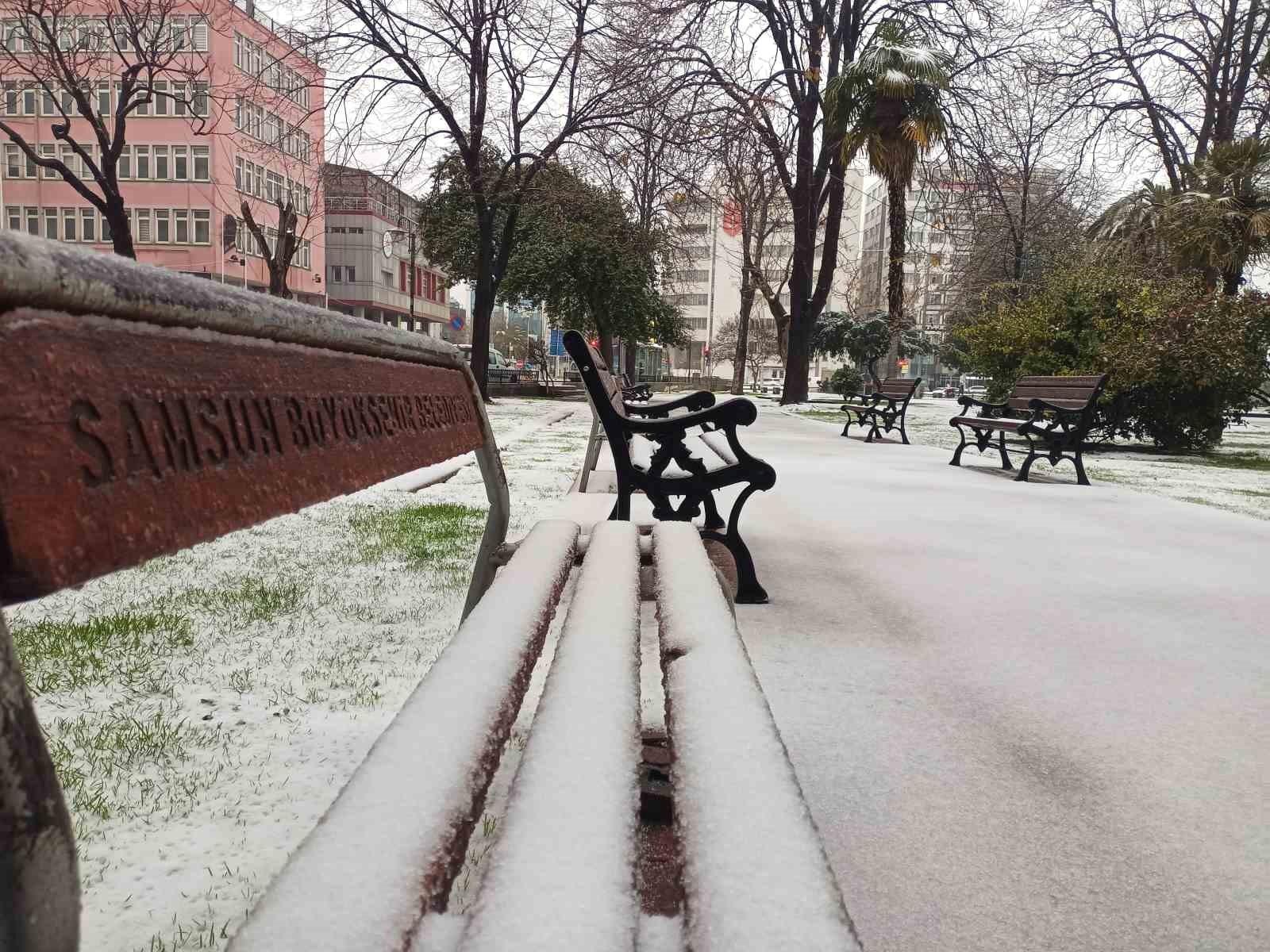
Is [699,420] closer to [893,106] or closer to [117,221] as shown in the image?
[117,221]

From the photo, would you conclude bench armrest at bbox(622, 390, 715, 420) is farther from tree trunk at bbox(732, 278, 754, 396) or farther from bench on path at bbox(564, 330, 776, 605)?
tree trunk at bbox(732, 278, 754, 396)

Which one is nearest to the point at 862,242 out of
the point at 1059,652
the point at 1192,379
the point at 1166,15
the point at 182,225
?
the point at 182,225

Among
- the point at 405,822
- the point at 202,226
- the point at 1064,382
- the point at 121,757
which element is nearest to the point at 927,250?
the point at 202,226

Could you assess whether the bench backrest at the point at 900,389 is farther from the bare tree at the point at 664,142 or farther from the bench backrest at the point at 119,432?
the bench backrest at the point at 119,432

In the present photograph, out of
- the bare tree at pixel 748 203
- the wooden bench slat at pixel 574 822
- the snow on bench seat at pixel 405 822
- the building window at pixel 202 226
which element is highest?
the building window at pixel 202 226

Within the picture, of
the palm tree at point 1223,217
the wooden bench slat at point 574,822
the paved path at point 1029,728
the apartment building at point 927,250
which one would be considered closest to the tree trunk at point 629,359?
the apartment building at point 927,250

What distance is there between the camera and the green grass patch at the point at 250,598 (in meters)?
3.22

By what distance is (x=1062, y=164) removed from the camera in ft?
87.8

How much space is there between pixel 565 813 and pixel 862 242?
106454 millimetres

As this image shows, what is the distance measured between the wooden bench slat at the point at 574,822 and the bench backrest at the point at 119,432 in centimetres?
35

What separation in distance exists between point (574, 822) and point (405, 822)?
17cm

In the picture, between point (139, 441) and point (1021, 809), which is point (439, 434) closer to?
point (139, 441)

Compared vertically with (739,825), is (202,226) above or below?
above

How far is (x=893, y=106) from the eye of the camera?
19312mm
